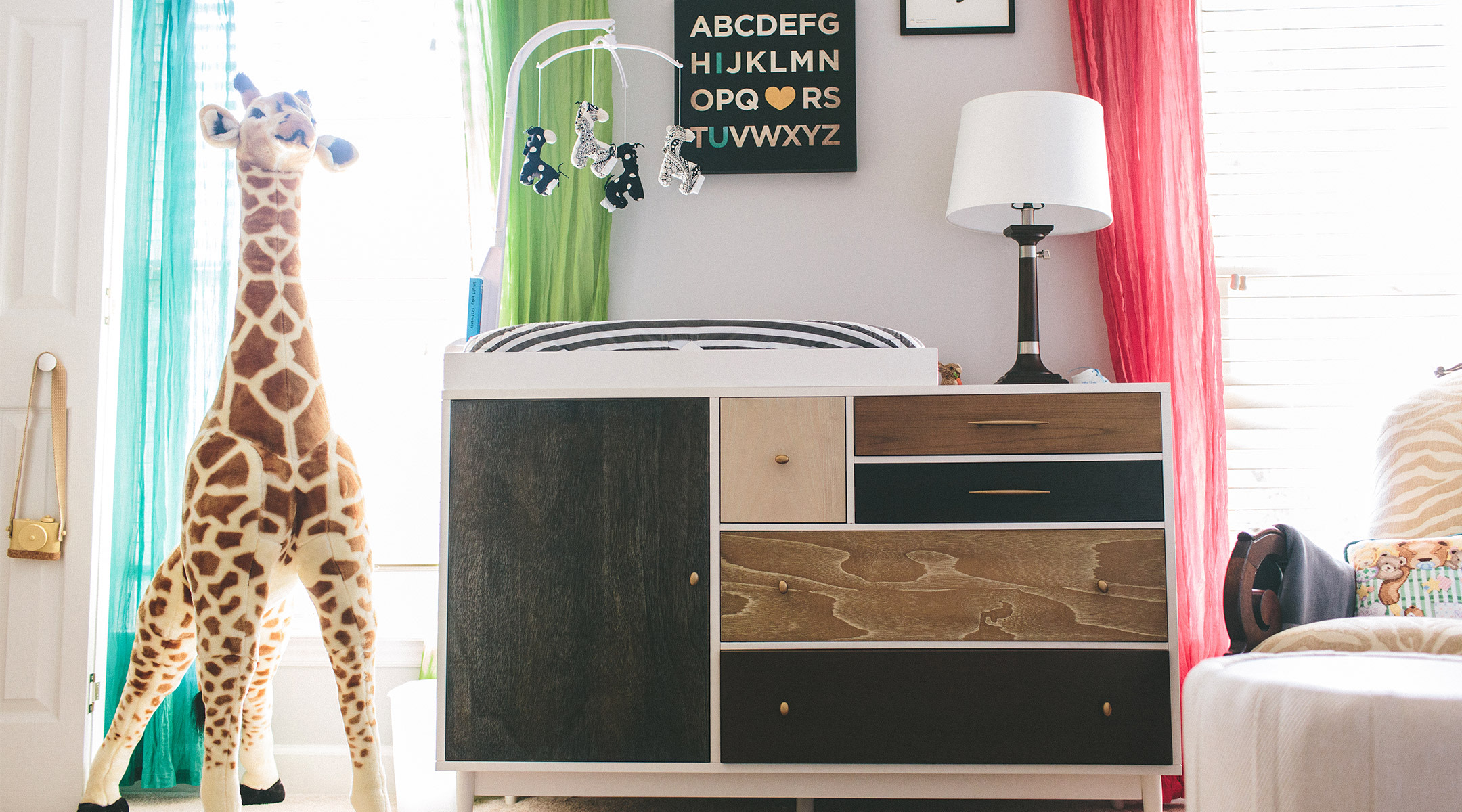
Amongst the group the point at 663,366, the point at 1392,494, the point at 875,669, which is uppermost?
the point at 663,366

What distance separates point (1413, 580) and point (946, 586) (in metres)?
Answer: 0.76

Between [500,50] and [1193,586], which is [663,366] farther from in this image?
[1193,586]

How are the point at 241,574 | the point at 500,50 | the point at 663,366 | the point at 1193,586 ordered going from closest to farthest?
the point at 241,574 < the point at 663,366 < the point at 1193,586 < the point at 500,50

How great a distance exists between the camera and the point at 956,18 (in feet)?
6.72

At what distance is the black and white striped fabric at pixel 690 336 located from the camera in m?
1.62

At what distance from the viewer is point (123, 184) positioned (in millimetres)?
1926

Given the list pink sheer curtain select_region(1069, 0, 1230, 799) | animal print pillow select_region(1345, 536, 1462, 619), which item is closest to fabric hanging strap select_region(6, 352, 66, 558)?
pink sheer curtain select_region(1069, 0, 1230, 799)

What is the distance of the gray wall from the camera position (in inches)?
79.9

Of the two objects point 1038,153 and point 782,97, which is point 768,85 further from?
point 1038,153

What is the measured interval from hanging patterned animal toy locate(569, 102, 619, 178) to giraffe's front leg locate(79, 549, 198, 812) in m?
1.05

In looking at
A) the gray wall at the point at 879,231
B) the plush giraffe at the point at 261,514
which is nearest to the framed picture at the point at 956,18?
the gray wall at the point at 879,231

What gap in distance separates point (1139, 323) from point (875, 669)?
1.07m

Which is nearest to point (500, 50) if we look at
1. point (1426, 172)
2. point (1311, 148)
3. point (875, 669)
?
point (875, 669)

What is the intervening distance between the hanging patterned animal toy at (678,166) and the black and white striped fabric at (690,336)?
0.27m
